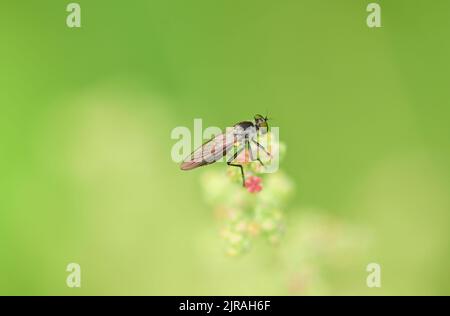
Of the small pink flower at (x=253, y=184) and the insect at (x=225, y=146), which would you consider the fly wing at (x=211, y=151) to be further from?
the small pink flower at (x=253, y=184)

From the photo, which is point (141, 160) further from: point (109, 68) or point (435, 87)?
point (435, 87)

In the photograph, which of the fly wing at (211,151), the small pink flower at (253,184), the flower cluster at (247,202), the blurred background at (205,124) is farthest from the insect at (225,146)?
the blurred background at (205,124)

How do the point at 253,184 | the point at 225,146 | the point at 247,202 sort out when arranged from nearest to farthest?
the point at 253,184, the point at 247,202, the point at 225,146

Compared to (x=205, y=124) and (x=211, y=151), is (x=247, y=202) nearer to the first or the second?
(x=211, y=151)

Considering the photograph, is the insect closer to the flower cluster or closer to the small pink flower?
the flower cluster

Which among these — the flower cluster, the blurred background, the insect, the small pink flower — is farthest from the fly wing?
the blurred background

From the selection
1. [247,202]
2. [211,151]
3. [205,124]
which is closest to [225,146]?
[211,151]

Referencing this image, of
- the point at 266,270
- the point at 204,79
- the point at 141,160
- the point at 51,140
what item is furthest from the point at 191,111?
the point at 266,270
